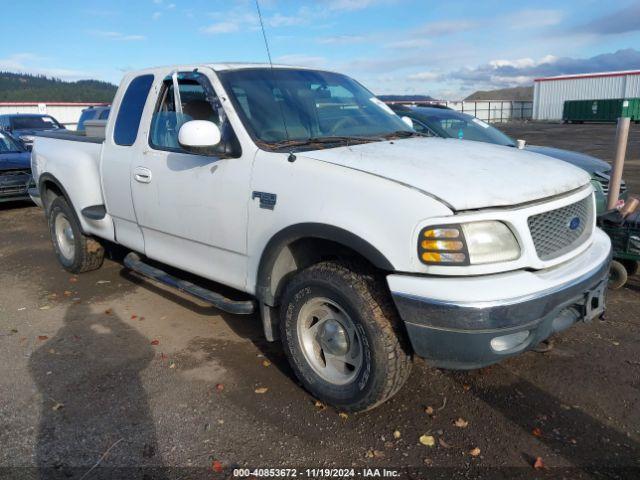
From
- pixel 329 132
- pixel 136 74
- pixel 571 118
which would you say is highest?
pixel 136 74

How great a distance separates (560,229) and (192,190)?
244 centimetres

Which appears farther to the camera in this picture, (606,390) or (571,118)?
(571,118)

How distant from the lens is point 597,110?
4700 cm

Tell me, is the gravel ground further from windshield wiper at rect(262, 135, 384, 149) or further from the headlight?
windshield wiper at rect(262, 135, 384, 149)

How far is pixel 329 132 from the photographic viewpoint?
378 cm

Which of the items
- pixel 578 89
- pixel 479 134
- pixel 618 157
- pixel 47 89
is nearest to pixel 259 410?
pixel 618 157

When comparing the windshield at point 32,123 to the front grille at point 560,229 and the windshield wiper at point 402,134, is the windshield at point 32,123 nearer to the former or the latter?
the windshield wiper at point 402,134

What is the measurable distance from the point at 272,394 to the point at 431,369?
1.15 meters

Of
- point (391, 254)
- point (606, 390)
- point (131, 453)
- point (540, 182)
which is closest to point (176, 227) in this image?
point (131, 453)

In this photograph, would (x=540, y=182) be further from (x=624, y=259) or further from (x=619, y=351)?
(x=624, y=259)

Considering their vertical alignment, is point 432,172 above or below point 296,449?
above

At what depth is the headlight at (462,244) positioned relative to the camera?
8.68ft

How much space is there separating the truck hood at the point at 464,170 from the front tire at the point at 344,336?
2.01 ft

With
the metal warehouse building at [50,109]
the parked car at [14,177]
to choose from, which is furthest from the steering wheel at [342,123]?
the metal warehouse building at [50,109]
